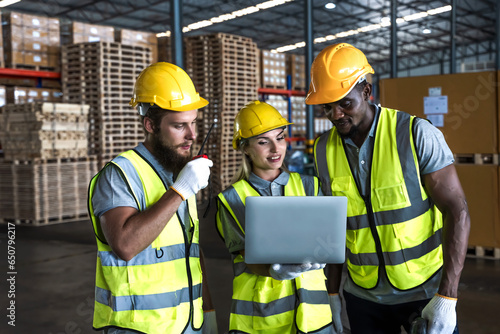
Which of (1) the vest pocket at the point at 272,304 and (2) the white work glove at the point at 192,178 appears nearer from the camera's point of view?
(2) the white work glove at the point at 192,178

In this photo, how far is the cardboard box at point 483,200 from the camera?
611 cm

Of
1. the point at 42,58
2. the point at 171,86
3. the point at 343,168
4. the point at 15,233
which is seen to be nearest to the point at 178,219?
the point at 171,86

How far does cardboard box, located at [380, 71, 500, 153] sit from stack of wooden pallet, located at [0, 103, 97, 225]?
6.73 metres

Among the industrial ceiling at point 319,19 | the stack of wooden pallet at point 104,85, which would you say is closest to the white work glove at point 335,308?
the stack of wooden pallet at point 104,85

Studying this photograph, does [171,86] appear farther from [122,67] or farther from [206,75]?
[206,75]

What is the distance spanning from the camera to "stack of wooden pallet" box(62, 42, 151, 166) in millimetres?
10234

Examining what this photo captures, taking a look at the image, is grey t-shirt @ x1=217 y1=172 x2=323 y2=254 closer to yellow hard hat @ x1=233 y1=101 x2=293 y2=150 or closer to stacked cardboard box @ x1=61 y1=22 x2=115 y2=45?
yellow hard hat @ x1=233 y1=101 x2=293 y2=150

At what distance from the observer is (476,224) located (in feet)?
20.7

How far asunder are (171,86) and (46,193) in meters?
8.39

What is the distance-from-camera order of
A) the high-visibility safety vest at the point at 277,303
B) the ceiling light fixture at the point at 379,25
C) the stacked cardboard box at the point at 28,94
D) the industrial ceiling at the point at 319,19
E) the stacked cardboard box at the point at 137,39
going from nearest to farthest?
the high-visibility safety vest at the point at 277,303
the stacked cardboard box at the point at 28,94
the stacked cardboard box at the point at 137,39
the industrial ceiling at the point at 319,19
the ceiling light fixture at the point at 379,25

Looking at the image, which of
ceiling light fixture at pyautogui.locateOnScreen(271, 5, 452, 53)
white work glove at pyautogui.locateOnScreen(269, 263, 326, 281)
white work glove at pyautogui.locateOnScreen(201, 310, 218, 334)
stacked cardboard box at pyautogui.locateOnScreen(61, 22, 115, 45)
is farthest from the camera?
ceiling light fixture at pyautogui.locateOnScreen(271, 5, 452, 53)

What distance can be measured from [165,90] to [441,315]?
1.59 m

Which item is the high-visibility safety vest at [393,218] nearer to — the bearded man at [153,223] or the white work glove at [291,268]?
the white work glove at [291,268]

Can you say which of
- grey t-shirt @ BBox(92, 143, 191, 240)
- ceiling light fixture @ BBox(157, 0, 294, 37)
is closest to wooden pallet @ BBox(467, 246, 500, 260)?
grey t-shirt @ BBox(92, 143, 191, 240)
